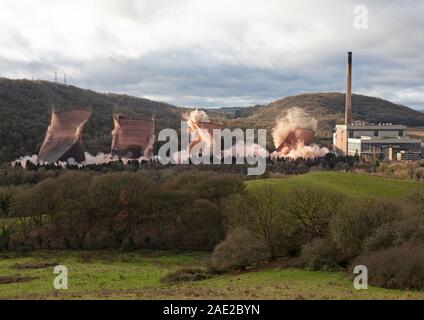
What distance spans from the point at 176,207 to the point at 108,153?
7091 centimetres

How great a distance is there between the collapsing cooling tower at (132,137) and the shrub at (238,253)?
7551 centimetres

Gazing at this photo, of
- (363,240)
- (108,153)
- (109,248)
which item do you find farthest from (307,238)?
(108,153)

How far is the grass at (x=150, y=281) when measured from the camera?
2416 centimetres

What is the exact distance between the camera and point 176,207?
179 feet

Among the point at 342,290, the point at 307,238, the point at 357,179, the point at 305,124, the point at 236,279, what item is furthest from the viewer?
the point at 305,124

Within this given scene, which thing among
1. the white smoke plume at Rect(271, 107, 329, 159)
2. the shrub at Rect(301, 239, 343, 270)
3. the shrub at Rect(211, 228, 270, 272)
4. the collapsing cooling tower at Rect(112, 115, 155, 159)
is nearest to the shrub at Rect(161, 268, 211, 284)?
the shrub at Rect(211, 228, 270, 272)

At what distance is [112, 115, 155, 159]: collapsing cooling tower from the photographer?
4400 inches

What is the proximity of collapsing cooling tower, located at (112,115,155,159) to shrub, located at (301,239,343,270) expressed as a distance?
79337 millimetres

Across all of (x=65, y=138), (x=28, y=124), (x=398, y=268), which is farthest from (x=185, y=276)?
(x=28, y=124)

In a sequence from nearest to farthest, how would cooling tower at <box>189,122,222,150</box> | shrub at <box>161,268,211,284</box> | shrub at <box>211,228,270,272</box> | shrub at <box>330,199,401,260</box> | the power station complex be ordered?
shrub at <box>330,199,401,260</box>, shrub at <box>161,268,211,284</box>, shrub at <box>211,228,270,272</box>, the power station complex, cooling tower at <box>189,122,222,150</box>

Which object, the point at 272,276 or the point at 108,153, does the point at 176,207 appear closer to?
the point at 272,276

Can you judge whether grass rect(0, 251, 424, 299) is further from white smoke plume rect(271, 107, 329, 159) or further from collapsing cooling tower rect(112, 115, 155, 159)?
white smoke plume rect(271, 107, 329, 159)

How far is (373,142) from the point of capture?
399ft

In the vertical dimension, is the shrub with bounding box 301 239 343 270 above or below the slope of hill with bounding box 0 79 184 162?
below
